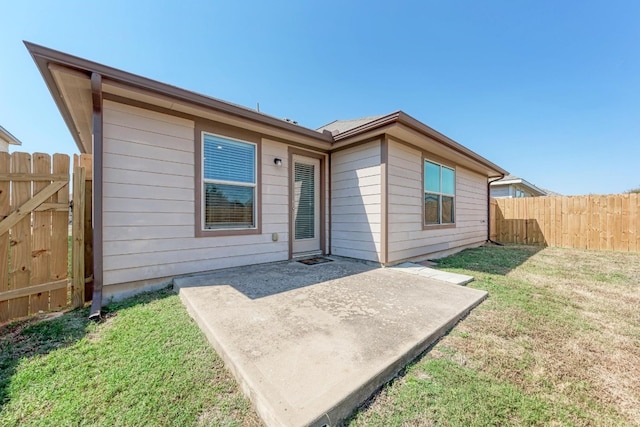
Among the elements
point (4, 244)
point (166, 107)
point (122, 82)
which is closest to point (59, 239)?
point (4, 244)

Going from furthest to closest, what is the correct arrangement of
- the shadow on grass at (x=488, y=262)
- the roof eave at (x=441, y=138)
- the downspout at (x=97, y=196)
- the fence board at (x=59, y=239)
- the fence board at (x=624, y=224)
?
1. the fence board at (x=624, y=224)
2. the shadow on grass at (x=488, y=262)
3. the roof eave at (x=441, y=138)
4. the downspout at (x=97, y=196)
5. the fence board at (x=59, y=239)

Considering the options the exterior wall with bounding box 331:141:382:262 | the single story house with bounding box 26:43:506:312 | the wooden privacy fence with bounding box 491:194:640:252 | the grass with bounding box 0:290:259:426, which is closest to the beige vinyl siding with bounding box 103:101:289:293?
the single story house with bounding box 26:43:506:312

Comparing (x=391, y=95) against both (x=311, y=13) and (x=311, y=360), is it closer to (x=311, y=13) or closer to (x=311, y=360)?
(x=311, y=13)

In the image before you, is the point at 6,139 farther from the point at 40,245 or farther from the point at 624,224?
the point at 624,224

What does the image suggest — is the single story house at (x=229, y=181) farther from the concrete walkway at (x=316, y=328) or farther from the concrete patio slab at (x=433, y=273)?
the concrete walkway at (x=316, y=328)

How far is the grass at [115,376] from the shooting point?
1.37 metres

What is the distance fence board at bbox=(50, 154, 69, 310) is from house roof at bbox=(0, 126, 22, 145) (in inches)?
397

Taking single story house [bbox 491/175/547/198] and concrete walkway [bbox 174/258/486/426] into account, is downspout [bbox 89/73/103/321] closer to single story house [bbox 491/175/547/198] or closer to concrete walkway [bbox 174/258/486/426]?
concrete walkway [bbox 174/258/486/426]

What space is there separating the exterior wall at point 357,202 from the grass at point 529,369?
2118 millimetres

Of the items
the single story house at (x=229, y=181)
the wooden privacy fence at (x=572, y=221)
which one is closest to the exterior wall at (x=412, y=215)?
the single story house at (x=229, y=181)

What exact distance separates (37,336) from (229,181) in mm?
2780

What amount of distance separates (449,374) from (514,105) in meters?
11.3

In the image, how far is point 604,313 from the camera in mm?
2836

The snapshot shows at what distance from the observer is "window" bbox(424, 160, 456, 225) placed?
589 cm
